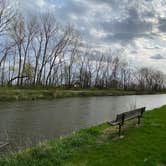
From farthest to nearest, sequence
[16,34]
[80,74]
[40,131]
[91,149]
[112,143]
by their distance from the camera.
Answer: [80,74], [16,34], [40,131], [112,143], [91,149]

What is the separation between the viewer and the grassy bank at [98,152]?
6.59 meters

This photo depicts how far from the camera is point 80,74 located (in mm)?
74312

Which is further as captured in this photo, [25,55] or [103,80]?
[103,80]

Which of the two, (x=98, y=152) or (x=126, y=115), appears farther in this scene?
(x=126, y=115)

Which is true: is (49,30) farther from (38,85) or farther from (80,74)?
(80,74)

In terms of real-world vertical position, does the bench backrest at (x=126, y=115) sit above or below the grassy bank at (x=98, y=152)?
above

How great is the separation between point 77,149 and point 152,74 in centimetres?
11315

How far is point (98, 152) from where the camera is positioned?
296 inches

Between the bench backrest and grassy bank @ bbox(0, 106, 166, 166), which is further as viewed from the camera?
the bench backrest

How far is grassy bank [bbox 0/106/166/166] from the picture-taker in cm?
659

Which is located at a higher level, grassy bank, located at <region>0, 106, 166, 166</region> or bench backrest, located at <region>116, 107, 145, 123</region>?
bench backrest, located at <region>116, 107, 145, 123</region>

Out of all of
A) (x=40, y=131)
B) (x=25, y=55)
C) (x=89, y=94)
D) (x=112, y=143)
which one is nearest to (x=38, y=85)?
(x=25, y=55)

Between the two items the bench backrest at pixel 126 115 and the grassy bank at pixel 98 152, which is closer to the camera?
the grassy bank at pixel 98 152

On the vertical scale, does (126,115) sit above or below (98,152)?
above
